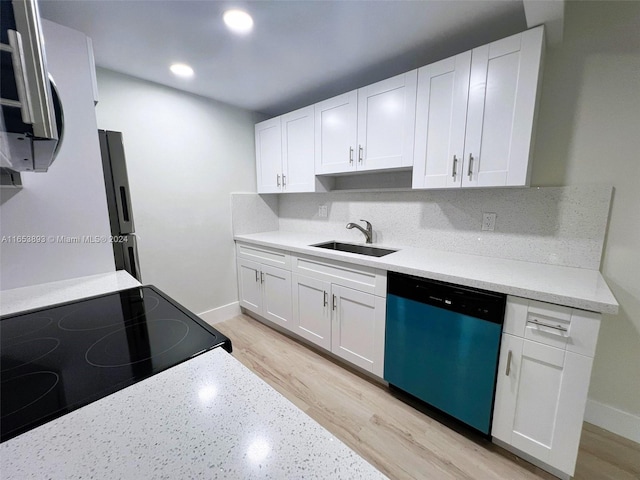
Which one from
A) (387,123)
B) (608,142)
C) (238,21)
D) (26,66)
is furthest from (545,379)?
(238,21)

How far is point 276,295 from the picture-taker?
251 cm

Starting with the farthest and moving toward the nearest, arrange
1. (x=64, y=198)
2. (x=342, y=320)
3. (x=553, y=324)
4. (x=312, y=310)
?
(x=312, y=310) < (x=342, y=320) < (x=64, y=198) < (x=553, y=324)

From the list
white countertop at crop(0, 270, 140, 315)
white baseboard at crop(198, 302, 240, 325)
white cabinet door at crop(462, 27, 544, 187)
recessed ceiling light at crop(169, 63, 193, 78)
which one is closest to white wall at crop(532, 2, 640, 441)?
white cabinet door at crop(462, 27, 544, 187)

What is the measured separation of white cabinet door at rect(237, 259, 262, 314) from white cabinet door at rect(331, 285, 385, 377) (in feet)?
3.21

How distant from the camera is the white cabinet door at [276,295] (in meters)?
2.40

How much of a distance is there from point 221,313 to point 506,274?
2571mm

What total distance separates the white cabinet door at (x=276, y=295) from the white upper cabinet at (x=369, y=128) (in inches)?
39.1

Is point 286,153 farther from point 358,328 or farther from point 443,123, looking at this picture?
point 358,328

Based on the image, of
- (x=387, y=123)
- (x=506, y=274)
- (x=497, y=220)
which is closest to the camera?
(x=506, y=274)

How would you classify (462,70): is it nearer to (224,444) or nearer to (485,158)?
(485,158)

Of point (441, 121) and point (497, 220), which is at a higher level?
point (441, 121)

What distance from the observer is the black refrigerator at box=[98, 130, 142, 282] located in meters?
1.77

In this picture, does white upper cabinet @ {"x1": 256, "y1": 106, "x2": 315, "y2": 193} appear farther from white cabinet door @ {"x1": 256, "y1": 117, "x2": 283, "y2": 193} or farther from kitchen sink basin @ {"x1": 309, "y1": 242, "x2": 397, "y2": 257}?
kitchen sink basin @ {"x1": 309, "y1": 242, "x2": 397, "y2": 257}

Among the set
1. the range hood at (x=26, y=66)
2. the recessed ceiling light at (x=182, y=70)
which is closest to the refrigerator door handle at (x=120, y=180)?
the recessed ceiling light at (x=182, y=70)
